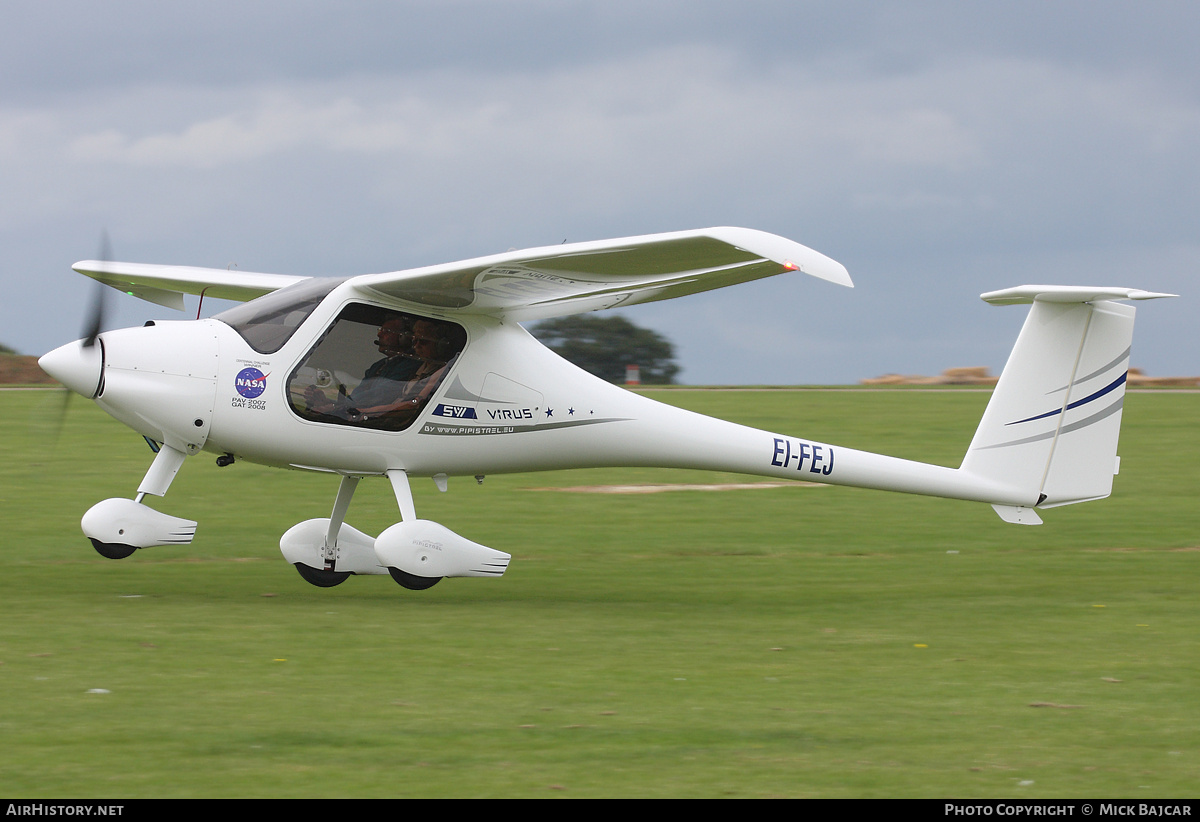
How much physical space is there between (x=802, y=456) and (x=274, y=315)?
15.9ft

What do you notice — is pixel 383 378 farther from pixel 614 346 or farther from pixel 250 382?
pixel 614 346

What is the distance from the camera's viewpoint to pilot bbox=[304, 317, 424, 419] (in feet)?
33.2

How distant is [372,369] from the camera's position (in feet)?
33.6

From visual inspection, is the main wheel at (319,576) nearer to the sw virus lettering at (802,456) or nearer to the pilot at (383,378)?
the pilot at (383,378)

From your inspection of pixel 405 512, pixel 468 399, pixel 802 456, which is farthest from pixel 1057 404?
pixel 405 512

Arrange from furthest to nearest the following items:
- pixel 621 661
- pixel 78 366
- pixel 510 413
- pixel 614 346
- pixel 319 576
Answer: pixel 614 346, pixel 319 576, pixel 510 413, pixel 78 366, pixel 621 661

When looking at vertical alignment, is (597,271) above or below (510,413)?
above

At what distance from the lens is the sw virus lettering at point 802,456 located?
10992 millimetres

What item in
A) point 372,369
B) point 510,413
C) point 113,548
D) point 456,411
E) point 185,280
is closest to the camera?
point 113,548

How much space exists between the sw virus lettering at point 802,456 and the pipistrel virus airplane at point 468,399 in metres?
0.02

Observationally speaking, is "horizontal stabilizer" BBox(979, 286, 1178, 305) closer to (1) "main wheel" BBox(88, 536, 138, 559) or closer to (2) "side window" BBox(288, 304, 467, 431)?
(2) "side window" BBox(288, 304, 467, 431)

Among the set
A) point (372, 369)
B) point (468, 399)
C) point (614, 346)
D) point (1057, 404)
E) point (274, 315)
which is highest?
point (1057, 404)

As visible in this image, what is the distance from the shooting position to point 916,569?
13.0 metres
